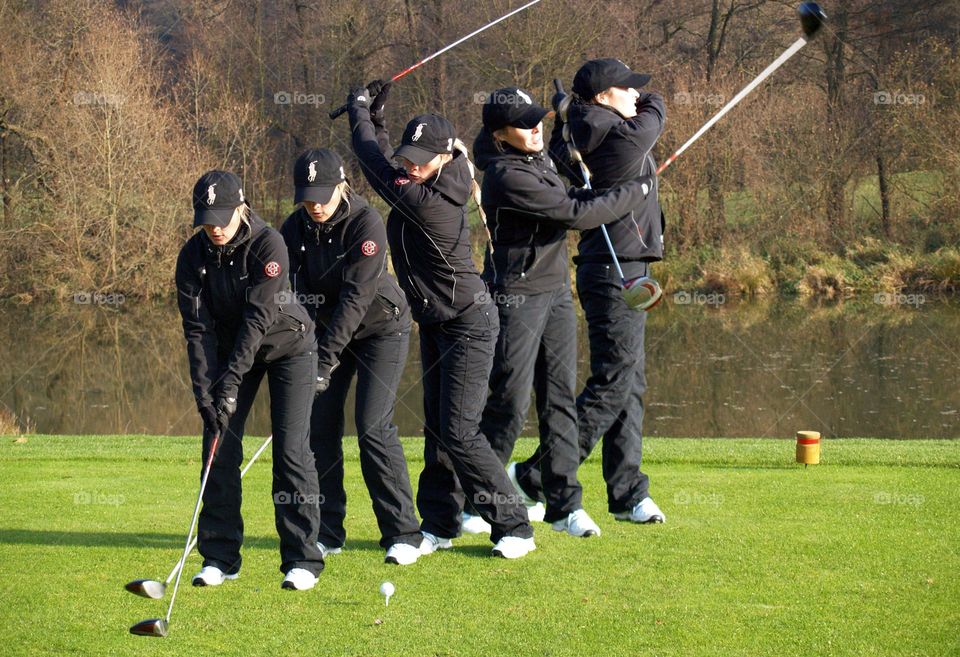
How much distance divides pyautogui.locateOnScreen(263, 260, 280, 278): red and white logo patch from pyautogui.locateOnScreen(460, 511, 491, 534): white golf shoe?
5.94 ft

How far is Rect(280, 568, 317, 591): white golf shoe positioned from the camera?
17.8 ft

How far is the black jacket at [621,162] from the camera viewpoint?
20.7ft

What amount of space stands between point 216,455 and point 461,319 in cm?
132

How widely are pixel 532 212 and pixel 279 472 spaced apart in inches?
67.4

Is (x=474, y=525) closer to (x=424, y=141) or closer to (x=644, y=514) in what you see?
(x=644, y=514)

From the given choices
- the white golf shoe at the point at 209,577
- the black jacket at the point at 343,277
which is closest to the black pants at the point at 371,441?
the black jacket at the point at 343,277

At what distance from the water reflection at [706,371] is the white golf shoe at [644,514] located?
28.6ft

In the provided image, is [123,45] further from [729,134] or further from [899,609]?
[899,609]

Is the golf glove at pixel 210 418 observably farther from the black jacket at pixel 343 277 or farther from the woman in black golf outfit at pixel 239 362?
the black jacket at pixel 343 277

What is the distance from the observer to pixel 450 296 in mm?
6016

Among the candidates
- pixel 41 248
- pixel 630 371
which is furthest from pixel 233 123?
pixel 630 371

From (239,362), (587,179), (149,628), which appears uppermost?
(587,179)

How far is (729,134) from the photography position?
31000 mm

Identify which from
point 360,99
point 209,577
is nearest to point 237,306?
point 209,577
